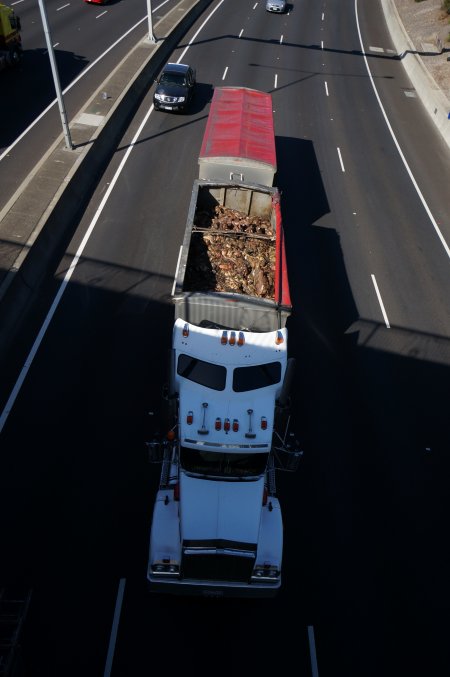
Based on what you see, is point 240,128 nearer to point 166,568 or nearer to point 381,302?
point 381,302

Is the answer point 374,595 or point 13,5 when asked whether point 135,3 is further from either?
point 374,595

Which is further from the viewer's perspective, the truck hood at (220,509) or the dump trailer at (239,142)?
the dump trailer at (239,142)

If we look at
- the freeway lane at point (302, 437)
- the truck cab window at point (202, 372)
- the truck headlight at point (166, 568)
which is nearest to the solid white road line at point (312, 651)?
the freeway lane at point (302, 437)

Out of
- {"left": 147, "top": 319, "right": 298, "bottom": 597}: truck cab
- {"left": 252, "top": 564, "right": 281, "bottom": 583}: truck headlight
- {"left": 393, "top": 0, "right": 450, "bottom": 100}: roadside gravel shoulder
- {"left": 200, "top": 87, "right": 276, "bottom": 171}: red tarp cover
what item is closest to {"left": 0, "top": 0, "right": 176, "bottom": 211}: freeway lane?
{"left": 200, "top": 87, "right": 276, "bottom": 171}: red tarp cover

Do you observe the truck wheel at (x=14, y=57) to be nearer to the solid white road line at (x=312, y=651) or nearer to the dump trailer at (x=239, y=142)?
the dump trailer at (x=239, y=142)

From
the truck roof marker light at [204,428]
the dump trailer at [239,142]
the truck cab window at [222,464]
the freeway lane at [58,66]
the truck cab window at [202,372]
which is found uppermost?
the freeway lane at [58,66]

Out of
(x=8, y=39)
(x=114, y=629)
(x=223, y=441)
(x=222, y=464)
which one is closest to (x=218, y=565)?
(x=222, y=464)

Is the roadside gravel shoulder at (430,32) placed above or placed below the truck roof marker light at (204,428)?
above

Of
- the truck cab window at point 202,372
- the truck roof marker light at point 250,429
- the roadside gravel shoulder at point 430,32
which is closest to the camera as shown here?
the truck roof marker light at point 250,429
